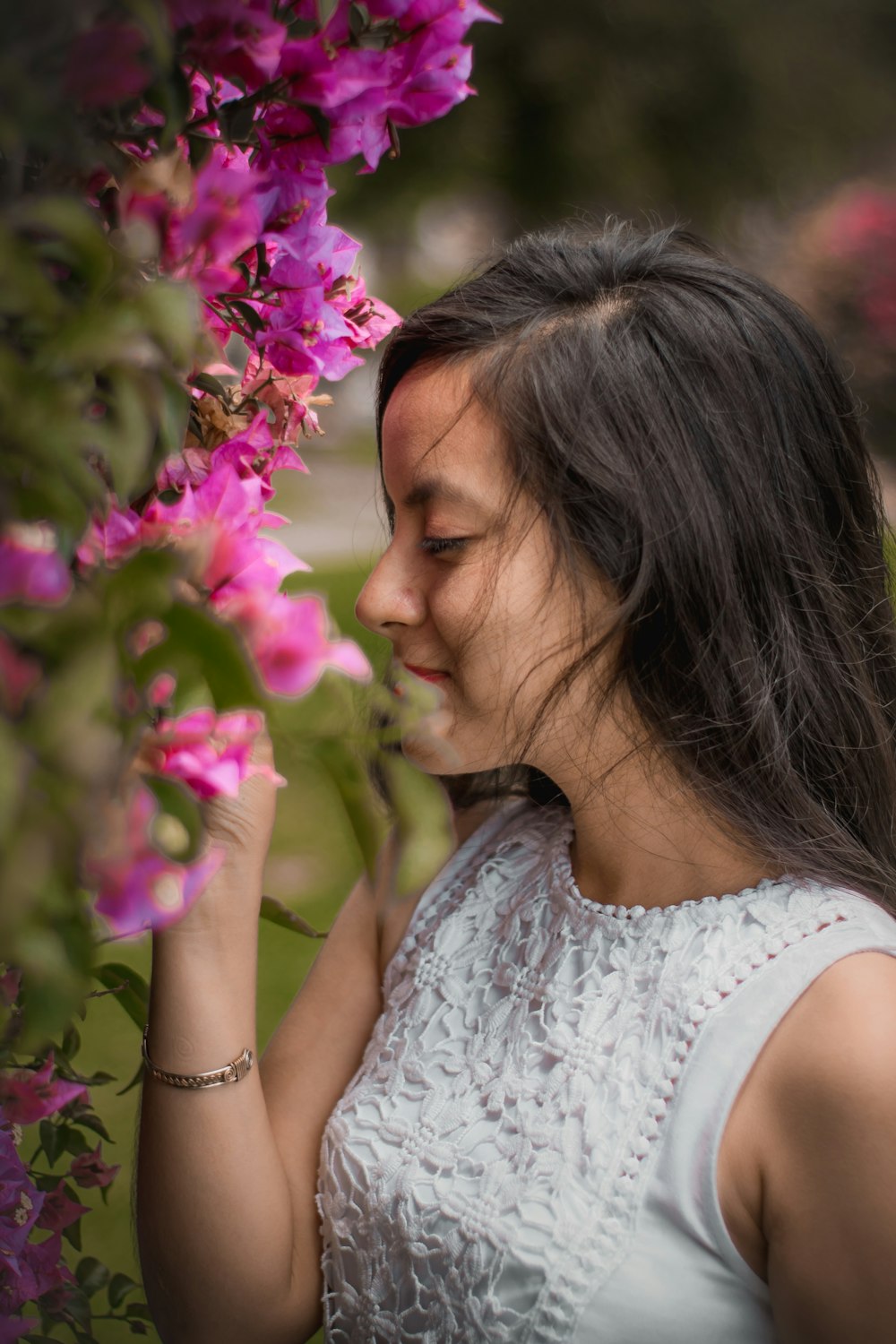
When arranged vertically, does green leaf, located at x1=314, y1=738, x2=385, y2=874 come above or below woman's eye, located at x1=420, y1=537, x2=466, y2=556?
below

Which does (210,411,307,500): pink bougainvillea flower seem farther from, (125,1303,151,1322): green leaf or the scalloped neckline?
(125,1303,151,1322): green leaf

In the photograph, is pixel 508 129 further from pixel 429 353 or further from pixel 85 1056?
pixel 85 1056

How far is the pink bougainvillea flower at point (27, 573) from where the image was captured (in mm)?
225

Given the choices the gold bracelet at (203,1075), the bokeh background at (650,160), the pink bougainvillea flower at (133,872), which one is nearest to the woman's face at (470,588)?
the gold bracelet at (203,1075)

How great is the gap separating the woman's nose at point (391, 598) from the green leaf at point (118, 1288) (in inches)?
17.8

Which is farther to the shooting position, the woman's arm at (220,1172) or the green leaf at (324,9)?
the woman's arm at (220,1172)

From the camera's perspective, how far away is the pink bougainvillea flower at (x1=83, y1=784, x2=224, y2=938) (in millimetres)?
246

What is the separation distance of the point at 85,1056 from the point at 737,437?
1074 mm

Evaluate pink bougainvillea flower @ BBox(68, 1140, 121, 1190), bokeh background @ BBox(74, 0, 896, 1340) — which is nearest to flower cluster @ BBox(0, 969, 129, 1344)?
pink bougainvillea flower @ BBox(68, 1140, 121, 1190)

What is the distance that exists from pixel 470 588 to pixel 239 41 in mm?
397

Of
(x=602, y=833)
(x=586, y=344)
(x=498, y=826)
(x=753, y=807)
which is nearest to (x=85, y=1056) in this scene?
(x=498, y=826)

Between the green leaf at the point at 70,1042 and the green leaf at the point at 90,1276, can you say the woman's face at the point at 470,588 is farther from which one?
the green leaf at the point at 90,1276

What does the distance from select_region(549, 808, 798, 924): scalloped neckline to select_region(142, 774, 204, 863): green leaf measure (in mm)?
576

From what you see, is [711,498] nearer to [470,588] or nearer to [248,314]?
[470,588]
